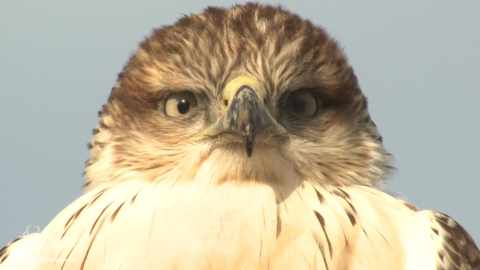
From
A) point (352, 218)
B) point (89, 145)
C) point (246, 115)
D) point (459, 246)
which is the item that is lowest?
point (459, 246)

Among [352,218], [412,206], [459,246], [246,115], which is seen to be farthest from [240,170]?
[459,246]

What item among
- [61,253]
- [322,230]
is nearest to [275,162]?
[322,230]

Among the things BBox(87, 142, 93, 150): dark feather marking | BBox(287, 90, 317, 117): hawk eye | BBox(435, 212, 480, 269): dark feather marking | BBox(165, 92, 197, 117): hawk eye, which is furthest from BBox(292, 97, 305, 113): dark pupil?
BBox(87, 142, 93, 150): dark feather marking

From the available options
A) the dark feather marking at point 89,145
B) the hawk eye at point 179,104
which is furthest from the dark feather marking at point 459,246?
the dark feather marking at point 89,145

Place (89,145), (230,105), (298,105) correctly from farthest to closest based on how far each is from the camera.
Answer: (89,145) < (298,105) < (230,105)

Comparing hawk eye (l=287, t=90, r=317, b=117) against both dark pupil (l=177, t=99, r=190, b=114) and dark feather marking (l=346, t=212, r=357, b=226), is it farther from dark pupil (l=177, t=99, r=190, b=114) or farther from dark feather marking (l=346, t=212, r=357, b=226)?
dark feather marking (l=346, t=212, r=357, b=226)

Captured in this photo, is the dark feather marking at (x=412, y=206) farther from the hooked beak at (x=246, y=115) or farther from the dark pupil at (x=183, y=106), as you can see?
the dark pupil at (x=183, y=106)

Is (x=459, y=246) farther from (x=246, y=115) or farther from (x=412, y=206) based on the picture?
(x=246, y=115)
